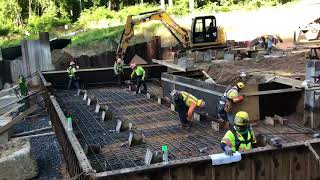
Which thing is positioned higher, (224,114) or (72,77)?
(72,77)

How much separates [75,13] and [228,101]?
55.0m

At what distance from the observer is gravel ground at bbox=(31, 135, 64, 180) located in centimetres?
1019

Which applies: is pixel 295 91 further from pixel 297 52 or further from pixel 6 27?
pixel 6 27

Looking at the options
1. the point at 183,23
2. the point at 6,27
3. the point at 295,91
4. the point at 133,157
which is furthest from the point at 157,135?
the point at 6,27

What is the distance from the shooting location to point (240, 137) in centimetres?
625

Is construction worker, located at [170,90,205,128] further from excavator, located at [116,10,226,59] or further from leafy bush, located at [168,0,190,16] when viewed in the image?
leafy bush, located at [168,0,190,16]

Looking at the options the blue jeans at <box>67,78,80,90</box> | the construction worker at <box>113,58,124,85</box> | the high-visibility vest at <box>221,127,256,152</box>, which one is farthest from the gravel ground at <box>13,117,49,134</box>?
the high-visibility vest at <box>221,127,256,152</box>

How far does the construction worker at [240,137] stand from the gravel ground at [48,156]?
5.13 meters

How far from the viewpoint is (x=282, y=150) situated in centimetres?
602

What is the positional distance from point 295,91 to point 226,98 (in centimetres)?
186

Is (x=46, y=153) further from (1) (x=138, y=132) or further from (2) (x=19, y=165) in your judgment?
(1) (x=138, y=132)

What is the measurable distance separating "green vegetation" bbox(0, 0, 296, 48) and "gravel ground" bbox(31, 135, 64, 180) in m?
16.2

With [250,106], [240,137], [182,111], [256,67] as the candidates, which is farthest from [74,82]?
[240,137]

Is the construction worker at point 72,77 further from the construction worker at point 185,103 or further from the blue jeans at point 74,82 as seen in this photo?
the construction worker at point 185,103
